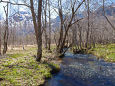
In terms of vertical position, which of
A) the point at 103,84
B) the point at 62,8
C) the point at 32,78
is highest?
the point at 62,8

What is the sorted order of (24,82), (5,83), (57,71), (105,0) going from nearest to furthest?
(5,83), (24,82), (57,71), (105,0)

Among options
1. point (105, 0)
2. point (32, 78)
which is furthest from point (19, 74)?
point (105, 0)

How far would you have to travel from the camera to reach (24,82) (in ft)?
24.2

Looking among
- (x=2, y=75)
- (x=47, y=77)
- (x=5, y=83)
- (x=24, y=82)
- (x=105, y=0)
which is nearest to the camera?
(x=5, y=83)

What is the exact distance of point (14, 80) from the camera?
7406 mm

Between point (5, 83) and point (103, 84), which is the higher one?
point (5, 83)

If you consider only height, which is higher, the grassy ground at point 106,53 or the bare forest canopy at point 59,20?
the bare forest canopy at point 59,20

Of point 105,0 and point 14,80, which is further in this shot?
point 105,0

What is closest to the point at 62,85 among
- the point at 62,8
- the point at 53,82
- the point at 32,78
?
the point at 53,82

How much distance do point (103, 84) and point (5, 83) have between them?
258 inches

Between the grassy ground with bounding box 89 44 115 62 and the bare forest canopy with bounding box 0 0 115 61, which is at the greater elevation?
the bare forest canopy with bounding box 0 0 115 61

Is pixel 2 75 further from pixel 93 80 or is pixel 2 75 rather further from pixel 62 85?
pixel 93 80

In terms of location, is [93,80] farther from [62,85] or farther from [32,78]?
[32,78]

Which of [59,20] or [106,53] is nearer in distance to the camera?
[106,53]
